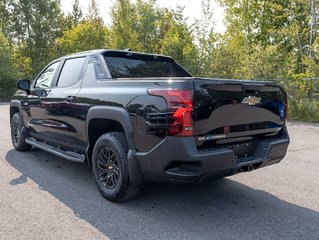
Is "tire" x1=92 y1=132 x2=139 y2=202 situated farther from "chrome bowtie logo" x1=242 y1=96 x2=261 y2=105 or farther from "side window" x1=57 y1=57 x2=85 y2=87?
"chrome bowtie logo" x1=242 y1=96 x2=261 y2=105

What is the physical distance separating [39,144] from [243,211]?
A: 357 centimetres

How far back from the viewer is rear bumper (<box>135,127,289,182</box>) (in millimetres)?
3203

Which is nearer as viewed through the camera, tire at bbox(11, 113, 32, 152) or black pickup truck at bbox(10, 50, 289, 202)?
black pickup truck at bbox(10, 50, 289, 202)

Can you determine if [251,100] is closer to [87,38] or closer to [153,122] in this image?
[153,122]

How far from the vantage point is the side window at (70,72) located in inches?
194

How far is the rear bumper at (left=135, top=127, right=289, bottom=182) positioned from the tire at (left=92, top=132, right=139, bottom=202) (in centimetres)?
29

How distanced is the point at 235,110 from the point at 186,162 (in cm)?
Answer: 83

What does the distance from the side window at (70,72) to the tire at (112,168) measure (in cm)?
128

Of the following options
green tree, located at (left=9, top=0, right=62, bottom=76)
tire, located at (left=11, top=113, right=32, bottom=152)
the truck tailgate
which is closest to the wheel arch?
the truck tailgate

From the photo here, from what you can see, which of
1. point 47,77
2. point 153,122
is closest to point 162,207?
point 153,122

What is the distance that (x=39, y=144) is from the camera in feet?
18.7

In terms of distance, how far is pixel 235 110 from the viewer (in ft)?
11.9

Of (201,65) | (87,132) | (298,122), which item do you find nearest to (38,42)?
(201,65)

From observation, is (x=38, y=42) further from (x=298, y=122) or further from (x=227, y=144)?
(x=227, y=144)
